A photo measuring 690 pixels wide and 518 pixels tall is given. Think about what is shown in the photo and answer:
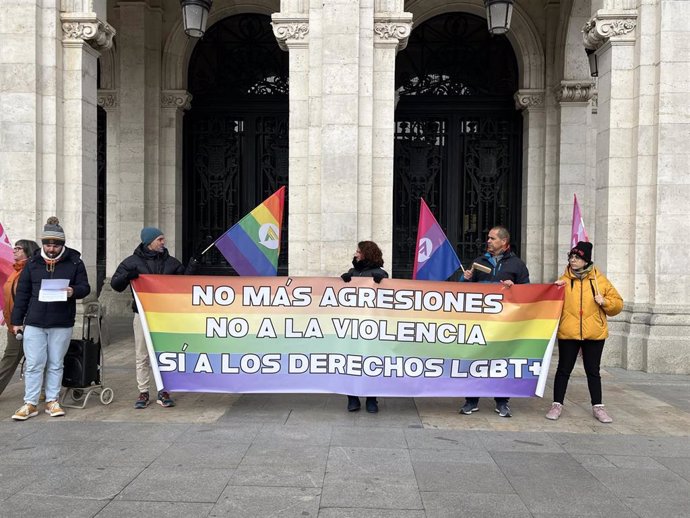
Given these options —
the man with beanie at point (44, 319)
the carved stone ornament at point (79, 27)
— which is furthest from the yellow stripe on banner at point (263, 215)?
the carved stone ornament at point (79, 27)

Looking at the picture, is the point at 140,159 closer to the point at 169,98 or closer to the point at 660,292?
the point at 169,98

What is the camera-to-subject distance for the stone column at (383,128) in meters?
9.44

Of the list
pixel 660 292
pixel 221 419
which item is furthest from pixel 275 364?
pixel 660 292

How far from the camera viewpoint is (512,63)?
1453 cm

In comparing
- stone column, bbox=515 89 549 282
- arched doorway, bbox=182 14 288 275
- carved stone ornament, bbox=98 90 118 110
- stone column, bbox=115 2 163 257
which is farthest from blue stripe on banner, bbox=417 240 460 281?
carved stone ornament, bbox=98 90 118 110

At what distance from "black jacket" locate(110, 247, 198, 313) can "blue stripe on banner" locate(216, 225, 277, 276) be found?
1.25ft

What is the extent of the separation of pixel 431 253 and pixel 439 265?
162 mm

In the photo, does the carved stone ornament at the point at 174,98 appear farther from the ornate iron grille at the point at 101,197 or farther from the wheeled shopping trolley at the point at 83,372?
the wheeled shopping trolley at the point at 83,372

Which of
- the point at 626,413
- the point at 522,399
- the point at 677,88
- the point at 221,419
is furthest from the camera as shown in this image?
the point at 677,88

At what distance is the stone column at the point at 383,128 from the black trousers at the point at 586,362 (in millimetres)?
3564

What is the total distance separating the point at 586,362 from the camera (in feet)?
21.0

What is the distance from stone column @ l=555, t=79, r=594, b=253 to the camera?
13227 mm

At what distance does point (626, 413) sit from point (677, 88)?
4969mm

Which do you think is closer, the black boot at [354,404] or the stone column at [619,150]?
the black boot at [354,404]
